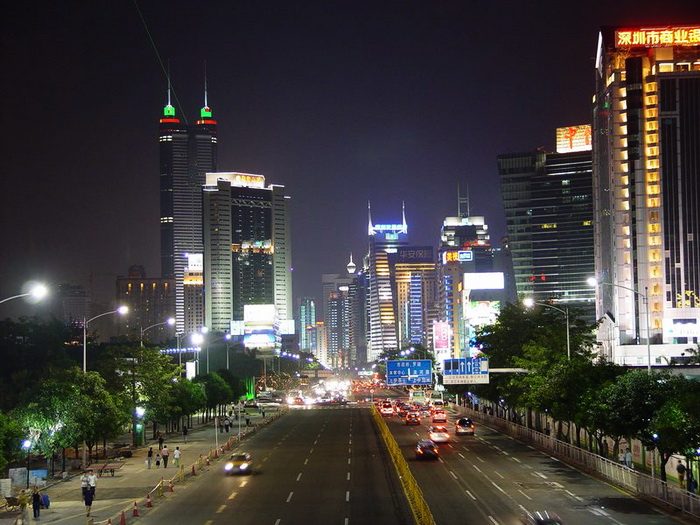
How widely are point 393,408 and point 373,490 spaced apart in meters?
79.0

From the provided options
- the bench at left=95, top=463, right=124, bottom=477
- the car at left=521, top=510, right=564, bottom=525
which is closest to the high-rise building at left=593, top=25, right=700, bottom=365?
the bench at left=95, top=463, right=124, bottom=477

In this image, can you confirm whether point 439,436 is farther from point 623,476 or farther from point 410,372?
point 623,476

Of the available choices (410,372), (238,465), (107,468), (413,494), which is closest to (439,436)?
(410,372)

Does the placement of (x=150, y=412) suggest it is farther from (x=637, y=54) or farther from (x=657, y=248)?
(x=637, y=54)

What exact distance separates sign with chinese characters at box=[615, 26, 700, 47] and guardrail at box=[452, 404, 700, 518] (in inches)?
3123

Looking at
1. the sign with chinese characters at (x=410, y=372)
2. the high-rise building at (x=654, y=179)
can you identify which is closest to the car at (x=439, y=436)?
the sign with chinese characters at (x=410, y=372)

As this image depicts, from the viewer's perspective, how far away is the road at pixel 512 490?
1451 inches

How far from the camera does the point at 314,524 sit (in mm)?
35375

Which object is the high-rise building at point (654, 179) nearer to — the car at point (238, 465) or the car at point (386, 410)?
the car at point (386, 410)

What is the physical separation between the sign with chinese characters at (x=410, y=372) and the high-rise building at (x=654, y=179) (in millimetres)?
61944

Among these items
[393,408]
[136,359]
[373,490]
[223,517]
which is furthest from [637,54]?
[223,517]

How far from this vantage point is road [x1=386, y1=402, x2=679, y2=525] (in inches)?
1451

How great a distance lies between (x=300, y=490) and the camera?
46031 millimetres

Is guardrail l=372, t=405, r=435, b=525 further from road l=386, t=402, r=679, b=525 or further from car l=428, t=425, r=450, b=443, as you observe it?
car l=428, t=425, r=450, b=443
